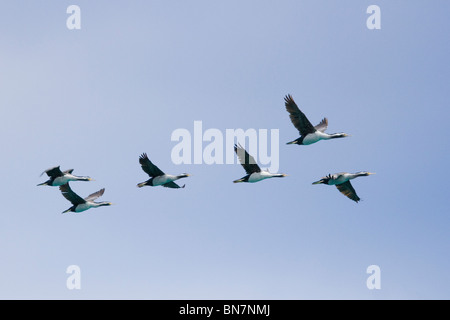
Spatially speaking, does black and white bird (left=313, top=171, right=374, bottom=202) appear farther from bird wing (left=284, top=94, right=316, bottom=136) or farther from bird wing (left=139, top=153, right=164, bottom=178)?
bird wing (left=139, top=153, right=164, bottom=178)

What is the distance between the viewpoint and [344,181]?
265 feet

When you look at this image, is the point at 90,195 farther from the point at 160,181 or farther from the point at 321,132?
the point at 321,132

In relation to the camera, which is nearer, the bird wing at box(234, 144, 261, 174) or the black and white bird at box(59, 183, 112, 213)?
the bird wing at box(234, 144, 261, 174)

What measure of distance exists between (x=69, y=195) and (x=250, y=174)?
17106mm

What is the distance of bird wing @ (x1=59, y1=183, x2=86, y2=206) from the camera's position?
83.2 m

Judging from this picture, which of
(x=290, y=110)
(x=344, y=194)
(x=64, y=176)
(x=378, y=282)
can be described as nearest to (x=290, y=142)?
(x=290, y=110)

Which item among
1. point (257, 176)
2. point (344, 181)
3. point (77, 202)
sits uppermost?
point (257, 176)

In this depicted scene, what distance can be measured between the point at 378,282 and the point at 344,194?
1213cm

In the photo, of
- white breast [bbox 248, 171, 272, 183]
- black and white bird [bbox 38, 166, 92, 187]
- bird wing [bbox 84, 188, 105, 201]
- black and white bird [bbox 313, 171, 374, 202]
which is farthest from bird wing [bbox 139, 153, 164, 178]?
black and white bird [bbox 313, 171, 374, 202]

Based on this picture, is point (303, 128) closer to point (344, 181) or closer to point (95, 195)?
point (344, 181)

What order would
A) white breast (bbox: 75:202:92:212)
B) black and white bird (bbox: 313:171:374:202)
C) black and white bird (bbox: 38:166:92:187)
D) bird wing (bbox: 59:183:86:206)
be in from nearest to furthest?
black and white bird (bbox: 313:171:374:202), black and white bird (bbox: 38:166:92:187), bird wing (bbox: 59:183:86:206), white breast (bbox: 75:202:92:212)

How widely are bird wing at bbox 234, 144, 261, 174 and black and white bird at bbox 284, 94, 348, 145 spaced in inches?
149

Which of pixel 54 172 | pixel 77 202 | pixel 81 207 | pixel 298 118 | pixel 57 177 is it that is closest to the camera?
pixel 298 118

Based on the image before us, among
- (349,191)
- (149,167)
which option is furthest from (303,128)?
(149,167)
